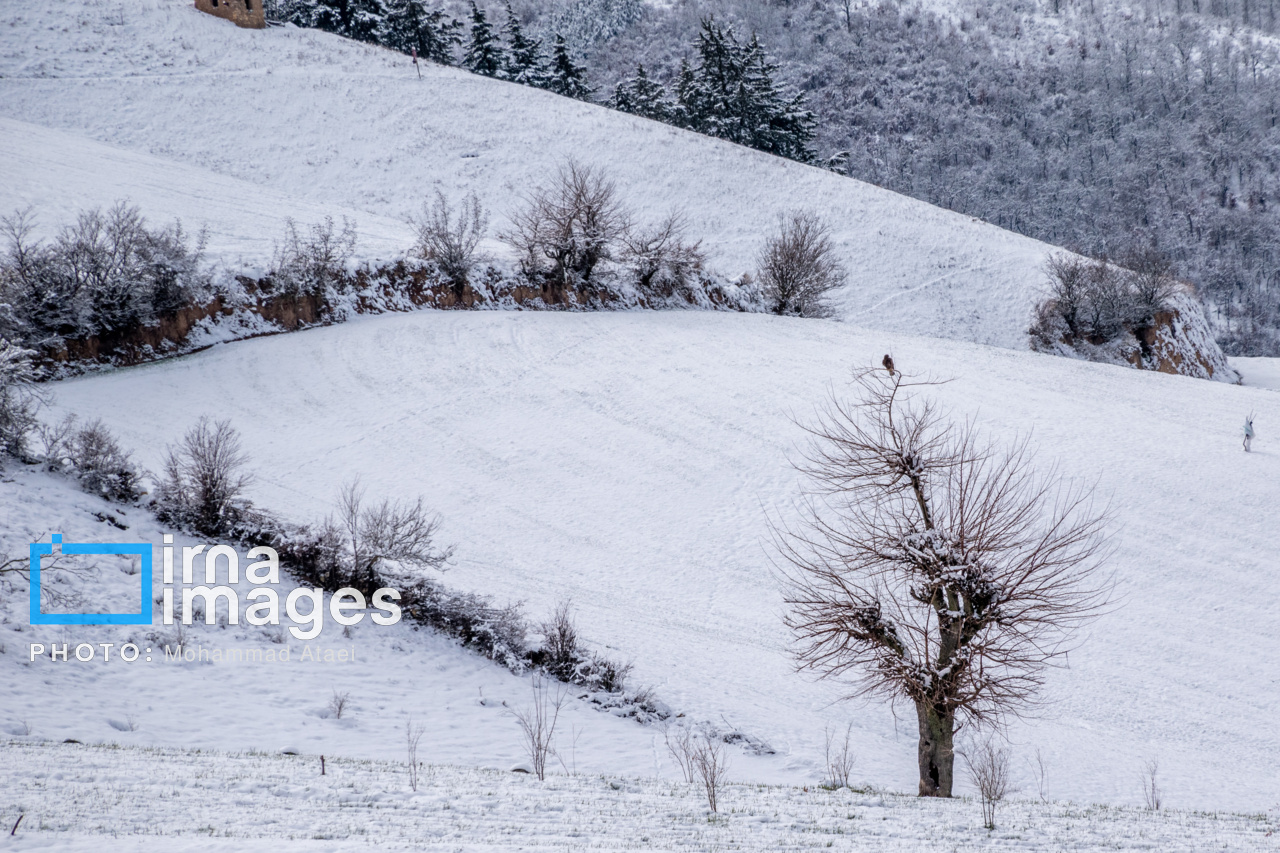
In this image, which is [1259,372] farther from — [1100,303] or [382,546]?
[382,546]

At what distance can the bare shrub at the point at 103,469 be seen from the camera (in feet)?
59.9

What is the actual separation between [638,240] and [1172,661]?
28800 mm

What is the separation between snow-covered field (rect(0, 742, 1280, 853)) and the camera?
7363mm

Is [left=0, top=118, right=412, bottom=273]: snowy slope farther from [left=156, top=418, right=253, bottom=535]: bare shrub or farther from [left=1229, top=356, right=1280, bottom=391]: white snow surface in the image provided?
[left=1229, top=356, right=1280, bottom=391]: white snow surface

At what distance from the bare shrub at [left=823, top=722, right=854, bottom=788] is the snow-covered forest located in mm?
56637

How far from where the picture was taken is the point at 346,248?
3541cm

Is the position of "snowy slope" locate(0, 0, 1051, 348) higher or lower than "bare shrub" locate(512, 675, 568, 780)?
higher

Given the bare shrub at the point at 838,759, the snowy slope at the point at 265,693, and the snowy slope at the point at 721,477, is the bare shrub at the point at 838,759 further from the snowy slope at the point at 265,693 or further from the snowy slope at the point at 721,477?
the snowy slope at the point at 265,693

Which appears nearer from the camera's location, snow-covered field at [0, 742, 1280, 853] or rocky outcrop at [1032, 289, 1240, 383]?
snow-covered field at [0, 742, 1280, 853]

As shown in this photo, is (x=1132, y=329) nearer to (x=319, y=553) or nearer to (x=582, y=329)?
(x=582, y=329)

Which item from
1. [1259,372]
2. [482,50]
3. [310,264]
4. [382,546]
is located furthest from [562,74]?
[382,546]

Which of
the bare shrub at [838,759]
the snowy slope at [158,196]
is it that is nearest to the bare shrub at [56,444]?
the snowy slope at [158,196]

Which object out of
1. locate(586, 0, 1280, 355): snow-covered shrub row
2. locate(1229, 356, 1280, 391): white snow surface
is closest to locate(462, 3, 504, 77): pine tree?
locate(586, 0, 1280, 355): snow-covered shrub row

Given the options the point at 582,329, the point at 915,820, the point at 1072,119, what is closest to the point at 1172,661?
the point at 915,820
